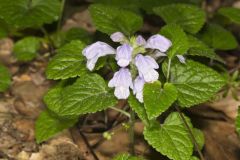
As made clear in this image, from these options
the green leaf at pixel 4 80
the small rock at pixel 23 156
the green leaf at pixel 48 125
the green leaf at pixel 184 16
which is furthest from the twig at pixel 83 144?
the green leaf at pixel 184 16

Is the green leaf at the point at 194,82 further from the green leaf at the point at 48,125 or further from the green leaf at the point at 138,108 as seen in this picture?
the green leaf at the point at 48,125

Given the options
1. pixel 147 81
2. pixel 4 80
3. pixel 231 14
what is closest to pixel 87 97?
pixel 147 81

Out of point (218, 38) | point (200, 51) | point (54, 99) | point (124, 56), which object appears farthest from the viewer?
point (218, 38)

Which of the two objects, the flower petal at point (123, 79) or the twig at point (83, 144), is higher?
the flower petal at point (123, 79)

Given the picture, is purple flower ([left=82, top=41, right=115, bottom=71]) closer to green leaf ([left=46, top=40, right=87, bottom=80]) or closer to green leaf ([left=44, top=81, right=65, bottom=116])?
green leaf ([left=46, top=40, right=87, bottom=80])

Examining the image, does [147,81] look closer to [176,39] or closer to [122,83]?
[122,83]

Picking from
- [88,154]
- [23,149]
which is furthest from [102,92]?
[23,149]
